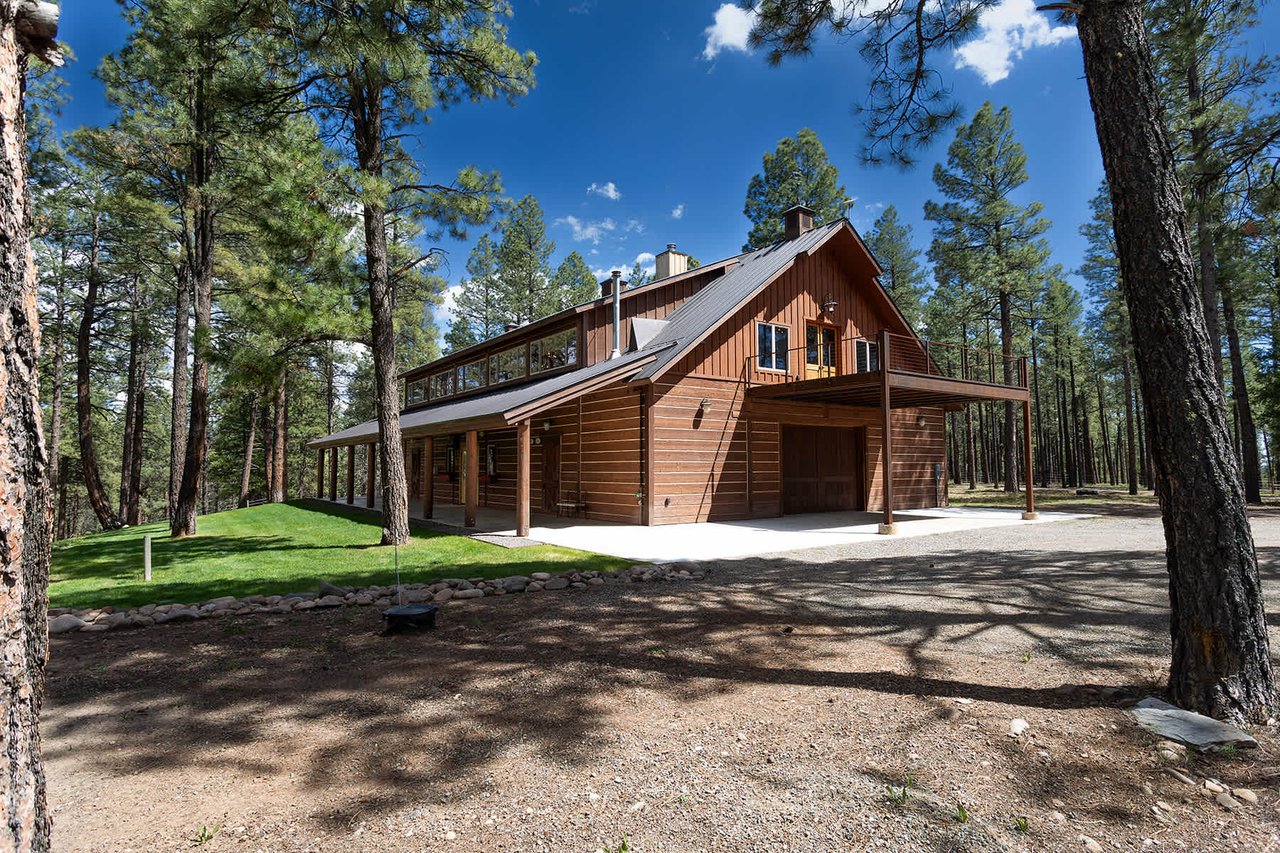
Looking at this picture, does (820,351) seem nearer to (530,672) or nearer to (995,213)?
(995,213)

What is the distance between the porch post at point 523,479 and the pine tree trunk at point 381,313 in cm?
196

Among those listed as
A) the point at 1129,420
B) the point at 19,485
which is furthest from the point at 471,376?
the point at 1129,420

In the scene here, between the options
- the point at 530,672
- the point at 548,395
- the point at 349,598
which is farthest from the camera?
the point at 548,395

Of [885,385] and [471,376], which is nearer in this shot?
[885,385]

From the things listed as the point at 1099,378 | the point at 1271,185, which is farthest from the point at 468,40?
the point at 1099,378

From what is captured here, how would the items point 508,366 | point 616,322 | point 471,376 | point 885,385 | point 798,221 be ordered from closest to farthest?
point 885,385, point 616,322, point 798,221, point 508,366, point 471,376

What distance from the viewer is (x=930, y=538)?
10.6m

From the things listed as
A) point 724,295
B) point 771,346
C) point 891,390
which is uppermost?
point 724,295

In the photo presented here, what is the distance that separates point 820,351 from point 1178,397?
13.1 meters

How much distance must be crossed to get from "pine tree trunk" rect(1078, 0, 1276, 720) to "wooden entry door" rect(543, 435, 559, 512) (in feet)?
43.0

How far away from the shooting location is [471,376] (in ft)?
69.3

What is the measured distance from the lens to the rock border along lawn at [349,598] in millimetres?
5230

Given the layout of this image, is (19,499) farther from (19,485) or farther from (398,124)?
(398,124)

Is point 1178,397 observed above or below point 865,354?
below
